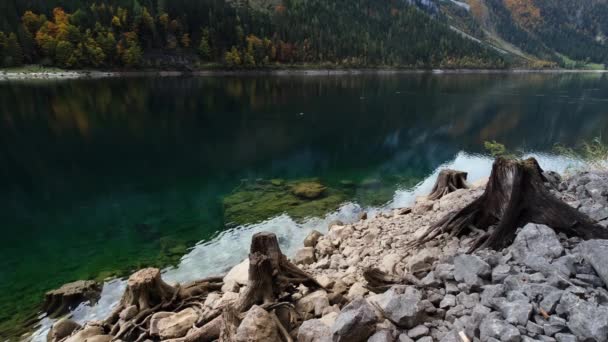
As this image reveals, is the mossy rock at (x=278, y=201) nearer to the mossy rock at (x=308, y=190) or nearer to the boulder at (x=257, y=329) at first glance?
the mossy rock at (x=308, y=190)

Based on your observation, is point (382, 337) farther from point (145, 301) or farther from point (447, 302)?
point (145, 301)

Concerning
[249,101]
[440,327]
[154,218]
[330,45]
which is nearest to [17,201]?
[154,218]

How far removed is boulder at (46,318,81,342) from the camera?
31.2ft

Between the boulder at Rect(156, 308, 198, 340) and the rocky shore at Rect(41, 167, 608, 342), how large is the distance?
0.08 ft

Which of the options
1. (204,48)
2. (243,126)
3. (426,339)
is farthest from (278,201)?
(204,48)

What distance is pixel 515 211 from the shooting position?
8.02 metres

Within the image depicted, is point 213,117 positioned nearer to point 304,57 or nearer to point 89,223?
point 89,223

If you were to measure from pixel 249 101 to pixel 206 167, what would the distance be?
4157 cm

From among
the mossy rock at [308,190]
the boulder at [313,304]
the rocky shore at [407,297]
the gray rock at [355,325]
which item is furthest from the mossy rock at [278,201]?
the gray rock at [355,325]

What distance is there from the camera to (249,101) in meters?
68.6

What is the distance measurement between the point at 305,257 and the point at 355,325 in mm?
7185

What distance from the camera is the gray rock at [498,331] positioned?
4.60 m

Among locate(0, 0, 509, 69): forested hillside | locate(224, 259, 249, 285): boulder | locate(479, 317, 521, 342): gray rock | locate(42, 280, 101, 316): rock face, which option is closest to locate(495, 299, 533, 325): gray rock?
locate(479, 317, 521, 342): gray rock

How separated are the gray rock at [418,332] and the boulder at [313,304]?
7.10 ft
